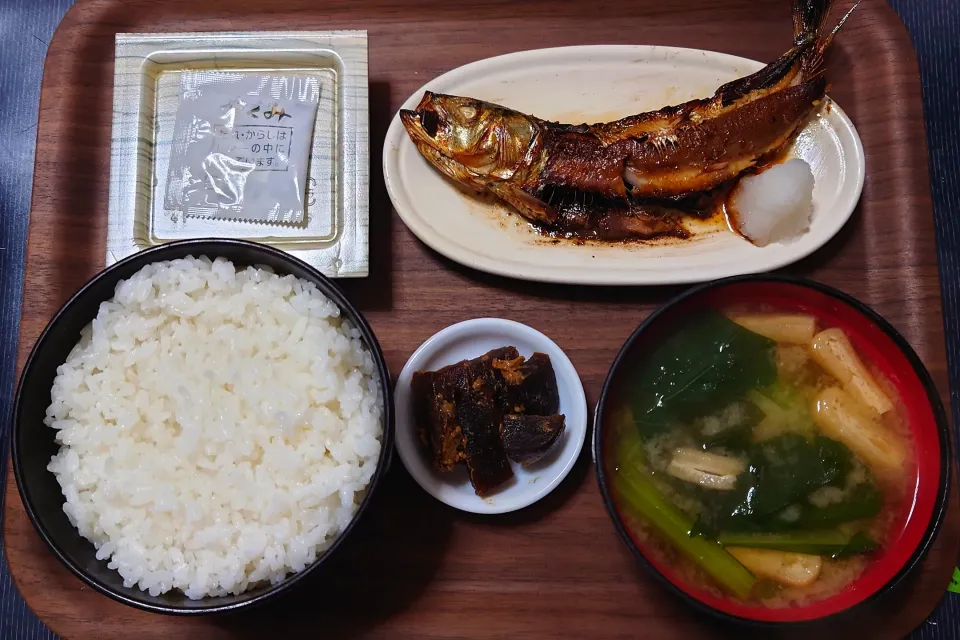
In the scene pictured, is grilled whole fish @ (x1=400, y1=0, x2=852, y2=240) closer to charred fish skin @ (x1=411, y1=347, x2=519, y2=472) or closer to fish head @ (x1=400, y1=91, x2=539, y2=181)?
fish head @ (x1=400, y1=91, x2=539, y2=181)

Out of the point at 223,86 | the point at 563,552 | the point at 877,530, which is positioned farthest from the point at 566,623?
the point at 223,86

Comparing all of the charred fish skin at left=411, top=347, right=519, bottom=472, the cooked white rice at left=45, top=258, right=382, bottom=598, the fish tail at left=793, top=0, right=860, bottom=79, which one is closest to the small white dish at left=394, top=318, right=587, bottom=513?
the charred fish skin at left=411, top=347, right=519, bottom=472

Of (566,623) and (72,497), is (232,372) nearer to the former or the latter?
(72,497)

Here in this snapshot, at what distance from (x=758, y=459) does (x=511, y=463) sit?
2.04 ft

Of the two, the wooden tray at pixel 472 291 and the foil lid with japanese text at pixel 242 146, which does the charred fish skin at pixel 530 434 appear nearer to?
the wooden tray at pixel 472 291

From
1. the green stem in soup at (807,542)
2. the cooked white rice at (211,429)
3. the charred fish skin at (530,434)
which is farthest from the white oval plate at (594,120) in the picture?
the green stem in soup at (807,542)

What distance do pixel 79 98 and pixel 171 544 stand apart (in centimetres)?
143

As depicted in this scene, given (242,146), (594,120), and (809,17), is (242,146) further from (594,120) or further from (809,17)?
(809,17)

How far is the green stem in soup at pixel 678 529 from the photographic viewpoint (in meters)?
1.55

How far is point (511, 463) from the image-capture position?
1778 mm

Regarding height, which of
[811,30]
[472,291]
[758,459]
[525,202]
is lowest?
[758,459]

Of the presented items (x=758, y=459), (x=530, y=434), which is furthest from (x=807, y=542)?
(x=530, y=434)

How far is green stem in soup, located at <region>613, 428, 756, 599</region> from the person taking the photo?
155 cm

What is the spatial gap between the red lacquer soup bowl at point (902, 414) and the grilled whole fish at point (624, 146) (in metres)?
0.47
